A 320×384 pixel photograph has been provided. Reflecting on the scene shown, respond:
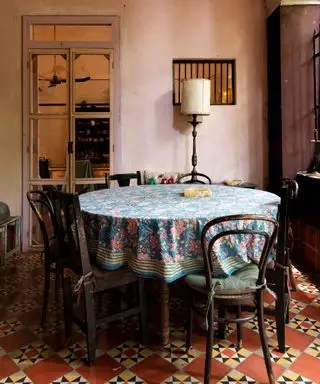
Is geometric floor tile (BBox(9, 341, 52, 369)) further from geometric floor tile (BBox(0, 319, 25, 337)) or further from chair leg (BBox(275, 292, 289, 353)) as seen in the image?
chair leg (BBox(275, 292, 289, 353))

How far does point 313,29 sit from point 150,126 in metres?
2.03

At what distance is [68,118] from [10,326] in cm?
250

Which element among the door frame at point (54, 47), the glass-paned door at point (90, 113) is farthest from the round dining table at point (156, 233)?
the door frame at point (54, 47)

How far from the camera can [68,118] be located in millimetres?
4012

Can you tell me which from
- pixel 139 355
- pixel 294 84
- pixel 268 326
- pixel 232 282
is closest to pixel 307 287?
pixel 268 326

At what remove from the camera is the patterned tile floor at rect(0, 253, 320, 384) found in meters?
1.71

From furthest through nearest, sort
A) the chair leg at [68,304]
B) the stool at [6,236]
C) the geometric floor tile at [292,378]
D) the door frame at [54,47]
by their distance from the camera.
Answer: the door frame at [54,47], the stool at [6,236], the chair leg at [68,304], the geometric floor tile at [292,378]

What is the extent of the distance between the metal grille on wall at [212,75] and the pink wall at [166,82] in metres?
0.07

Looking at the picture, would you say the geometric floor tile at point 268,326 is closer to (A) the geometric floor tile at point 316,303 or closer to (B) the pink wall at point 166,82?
(A) the geometric floor tile at point 316,303

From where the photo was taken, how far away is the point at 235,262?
1.75 m

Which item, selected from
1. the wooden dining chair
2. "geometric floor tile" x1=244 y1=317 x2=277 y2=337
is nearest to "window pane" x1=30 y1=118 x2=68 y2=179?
"geometric floor tile" x1=244 y1=317 x2=277 y2=337

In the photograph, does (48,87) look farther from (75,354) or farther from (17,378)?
(17,378)

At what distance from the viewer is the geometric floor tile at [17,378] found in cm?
170

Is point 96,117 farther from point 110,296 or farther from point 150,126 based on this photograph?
point 110,296
